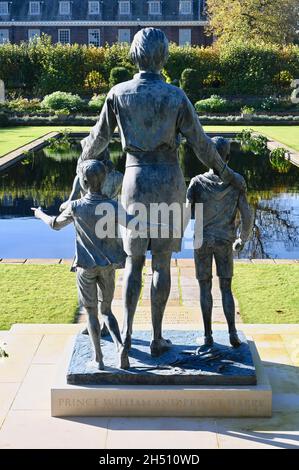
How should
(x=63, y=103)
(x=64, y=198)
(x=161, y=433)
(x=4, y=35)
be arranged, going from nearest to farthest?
(x=161, y=433), (x=64, y=198), (x=63, y=103), (x=4, y=35)

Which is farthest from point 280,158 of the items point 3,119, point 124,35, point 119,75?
point 124,35

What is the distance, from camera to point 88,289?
475cm

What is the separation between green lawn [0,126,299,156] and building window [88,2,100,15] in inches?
842

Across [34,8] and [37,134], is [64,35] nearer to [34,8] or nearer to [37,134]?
[34,8]

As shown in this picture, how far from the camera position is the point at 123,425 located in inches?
182

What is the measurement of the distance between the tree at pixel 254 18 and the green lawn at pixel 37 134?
15.9 metres

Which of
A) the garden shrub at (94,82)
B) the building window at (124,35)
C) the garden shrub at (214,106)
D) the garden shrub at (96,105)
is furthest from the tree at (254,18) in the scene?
the garden shrub at (96,105)

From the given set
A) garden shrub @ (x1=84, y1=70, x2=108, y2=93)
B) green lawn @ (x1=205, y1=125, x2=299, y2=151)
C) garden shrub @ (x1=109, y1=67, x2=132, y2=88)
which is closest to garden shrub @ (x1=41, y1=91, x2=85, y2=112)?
garden shrub @ (x1=109, y1=67, x2=132, y2=88)

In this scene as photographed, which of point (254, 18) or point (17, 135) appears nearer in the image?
point (17, 135)

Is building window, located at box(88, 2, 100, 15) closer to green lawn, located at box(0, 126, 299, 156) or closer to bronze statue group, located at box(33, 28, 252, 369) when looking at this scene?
green lawn, located at box(0, 126, 299, 156)

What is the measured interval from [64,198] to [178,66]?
28245 mm

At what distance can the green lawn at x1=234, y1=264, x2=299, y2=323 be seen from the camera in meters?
7.08

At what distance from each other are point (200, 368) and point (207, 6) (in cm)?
4695

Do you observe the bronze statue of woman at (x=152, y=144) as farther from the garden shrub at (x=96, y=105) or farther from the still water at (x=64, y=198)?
the garden shrub at (x=96, y=105)
